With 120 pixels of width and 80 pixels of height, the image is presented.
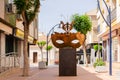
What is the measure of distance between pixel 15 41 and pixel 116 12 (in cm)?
1238

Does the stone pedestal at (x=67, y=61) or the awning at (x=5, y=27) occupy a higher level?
the awning at (x=5, y=27)

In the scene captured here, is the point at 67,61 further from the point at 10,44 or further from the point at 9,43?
the point at 10,44

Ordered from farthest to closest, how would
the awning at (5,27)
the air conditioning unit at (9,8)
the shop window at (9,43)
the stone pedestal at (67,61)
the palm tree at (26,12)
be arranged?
the shop window at (9,43), the air conditioning unit at (9,8), the stone pedestal at (67,61), the awning at (5,27), the palm tree at (26,12)

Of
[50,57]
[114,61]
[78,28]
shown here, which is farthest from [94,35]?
[114,61]

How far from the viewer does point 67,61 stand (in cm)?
3016

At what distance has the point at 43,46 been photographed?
88.2m

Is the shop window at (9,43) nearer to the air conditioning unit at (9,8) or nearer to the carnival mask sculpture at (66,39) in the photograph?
the air conditioning unit at (9,8)

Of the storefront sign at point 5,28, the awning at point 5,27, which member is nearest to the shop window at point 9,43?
the awning at point 5,27

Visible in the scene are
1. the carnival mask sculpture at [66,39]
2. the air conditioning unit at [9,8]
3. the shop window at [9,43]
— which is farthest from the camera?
the shop window at [9,43]

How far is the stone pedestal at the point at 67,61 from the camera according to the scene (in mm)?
30016

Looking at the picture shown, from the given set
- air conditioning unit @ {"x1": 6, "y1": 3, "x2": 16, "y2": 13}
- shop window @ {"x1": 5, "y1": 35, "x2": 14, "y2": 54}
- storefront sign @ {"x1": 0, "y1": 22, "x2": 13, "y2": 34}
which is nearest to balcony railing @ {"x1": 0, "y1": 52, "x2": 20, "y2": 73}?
storefront sign @ {"x1": 0, "y1": 22, "x2": 13, "y2": 34}

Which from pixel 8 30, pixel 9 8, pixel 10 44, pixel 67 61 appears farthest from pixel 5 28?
pixel 10 44

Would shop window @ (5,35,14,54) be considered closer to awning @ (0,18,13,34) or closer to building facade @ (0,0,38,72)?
building facade @ (0,0,38,72)

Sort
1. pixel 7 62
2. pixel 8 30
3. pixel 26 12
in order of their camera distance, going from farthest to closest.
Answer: pixel 8 30 → pixel 7 62 → pixel 26 12
